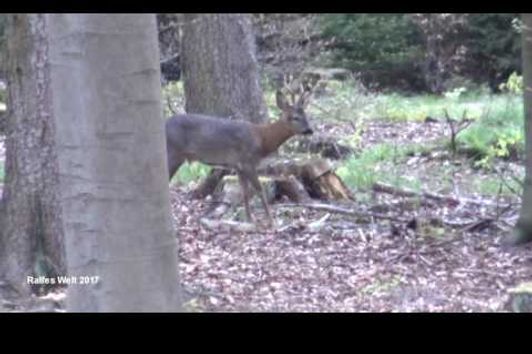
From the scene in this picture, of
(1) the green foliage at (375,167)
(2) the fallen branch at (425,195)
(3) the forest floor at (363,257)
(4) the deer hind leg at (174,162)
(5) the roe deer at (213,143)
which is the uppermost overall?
(5) the roe deer at (213,143)

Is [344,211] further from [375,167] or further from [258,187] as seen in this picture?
[375,167]

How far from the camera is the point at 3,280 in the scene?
7008mm

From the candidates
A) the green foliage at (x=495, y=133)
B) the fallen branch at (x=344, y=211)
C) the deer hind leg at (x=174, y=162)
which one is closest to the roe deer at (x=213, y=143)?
the deer hind leg at (x=174, y=162)

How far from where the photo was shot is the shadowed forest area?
12.1 feet

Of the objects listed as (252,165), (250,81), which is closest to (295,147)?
(250,81)

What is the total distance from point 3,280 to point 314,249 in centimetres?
239

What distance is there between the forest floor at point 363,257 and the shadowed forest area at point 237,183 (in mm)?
25

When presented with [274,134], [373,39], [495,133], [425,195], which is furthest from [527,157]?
[373,39]

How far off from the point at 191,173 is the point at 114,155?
7707mm

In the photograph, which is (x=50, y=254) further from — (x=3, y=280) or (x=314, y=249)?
(x=314, y=249)

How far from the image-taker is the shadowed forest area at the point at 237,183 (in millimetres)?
3697

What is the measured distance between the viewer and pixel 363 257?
302 inches

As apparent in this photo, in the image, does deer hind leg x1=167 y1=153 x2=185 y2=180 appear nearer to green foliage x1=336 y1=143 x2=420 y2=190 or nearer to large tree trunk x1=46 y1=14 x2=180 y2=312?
green foliage x1=336 y1=143 x2=420 y2=190

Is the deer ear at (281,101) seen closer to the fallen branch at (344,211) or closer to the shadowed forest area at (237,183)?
the shadowed forest area at (237,183)
